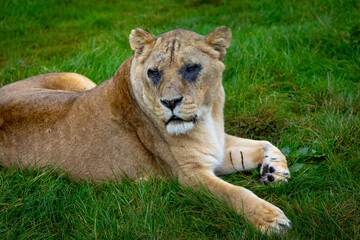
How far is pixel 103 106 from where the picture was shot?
3.82 metres

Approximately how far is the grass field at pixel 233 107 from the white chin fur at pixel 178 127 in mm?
474

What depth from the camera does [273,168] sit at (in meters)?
3.61

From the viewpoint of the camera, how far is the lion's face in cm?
321

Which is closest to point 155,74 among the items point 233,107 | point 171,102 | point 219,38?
point 171,102

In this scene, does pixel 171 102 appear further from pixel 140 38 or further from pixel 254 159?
pixel 254 159

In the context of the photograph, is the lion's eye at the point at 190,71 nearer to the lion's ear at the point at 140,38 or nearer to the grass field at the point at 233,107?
the lion's ear at the point at 140,38

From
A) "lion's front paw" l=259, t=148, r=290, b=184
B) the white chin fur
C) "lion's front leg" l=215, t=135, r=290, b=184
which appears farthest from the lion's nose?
"lion's front paw" l=259, t=148, r=290, b=184

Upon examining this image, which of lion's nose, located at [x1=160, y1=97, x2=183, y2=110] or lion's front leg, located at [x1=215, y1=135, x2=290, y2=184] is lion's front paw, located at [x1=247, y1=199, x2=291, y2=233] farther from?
lion's nose, located at [x1=160, y1=97, x2=183, y2=110]

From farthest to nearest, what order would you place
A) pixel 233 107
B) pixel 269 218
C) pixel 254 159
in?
pixel 233 107 → pixel 254 159 → pixel 269 218

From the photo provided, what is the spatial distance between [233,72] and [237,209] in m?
2.86

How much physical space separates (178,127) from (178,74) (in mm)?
424

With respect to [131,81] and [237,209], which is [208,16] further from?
[237,209]

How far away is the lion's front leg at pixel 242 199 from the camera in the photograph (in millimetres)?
2840

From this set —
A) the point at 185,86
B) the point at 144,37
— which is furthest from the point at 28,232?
the point at 144,37
